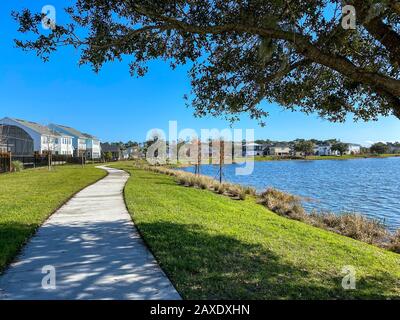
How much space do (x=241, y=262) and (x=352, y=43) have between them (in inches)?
199

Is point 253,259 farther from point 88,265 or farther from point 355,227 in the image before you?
point 355,227

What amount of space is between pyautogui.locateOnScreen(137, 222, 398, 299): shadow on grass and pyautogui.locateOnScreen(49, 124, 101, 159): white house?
70.3 metres

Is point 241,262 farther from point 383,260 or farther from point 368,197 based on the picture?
point 368,197

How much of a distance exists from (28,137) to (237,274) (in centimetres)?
6636

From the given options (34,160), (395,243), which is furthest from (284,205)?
(34,160)

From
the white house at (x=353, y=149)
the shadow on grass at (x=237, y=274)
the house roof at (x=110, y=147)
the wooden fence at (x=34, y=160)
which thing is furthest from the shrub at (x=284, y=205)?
the white house at (x=353, y=149)

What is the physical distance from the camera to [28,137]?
6506 cm

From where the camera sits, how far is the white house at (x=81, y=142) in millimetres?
80950

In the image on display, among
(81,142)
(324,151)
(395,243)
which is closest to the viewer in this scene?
(395,243)

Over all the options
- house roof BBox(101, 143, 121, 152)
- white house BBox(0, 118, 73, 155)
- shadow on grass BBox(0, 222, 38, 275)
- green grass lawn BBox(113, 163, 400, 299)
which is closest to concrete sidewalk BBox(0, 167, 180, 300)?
shadow on grass BBox(0, 222, 38, 275)

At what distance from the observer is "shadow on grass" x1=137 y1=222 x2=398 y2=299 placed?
203 inches

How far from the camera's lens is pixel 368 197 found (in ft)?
81.1

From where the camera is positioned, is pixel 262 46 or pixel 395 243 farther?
pixel 395 243

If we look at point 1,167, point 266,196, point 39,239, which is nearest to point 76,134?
point 1,167
